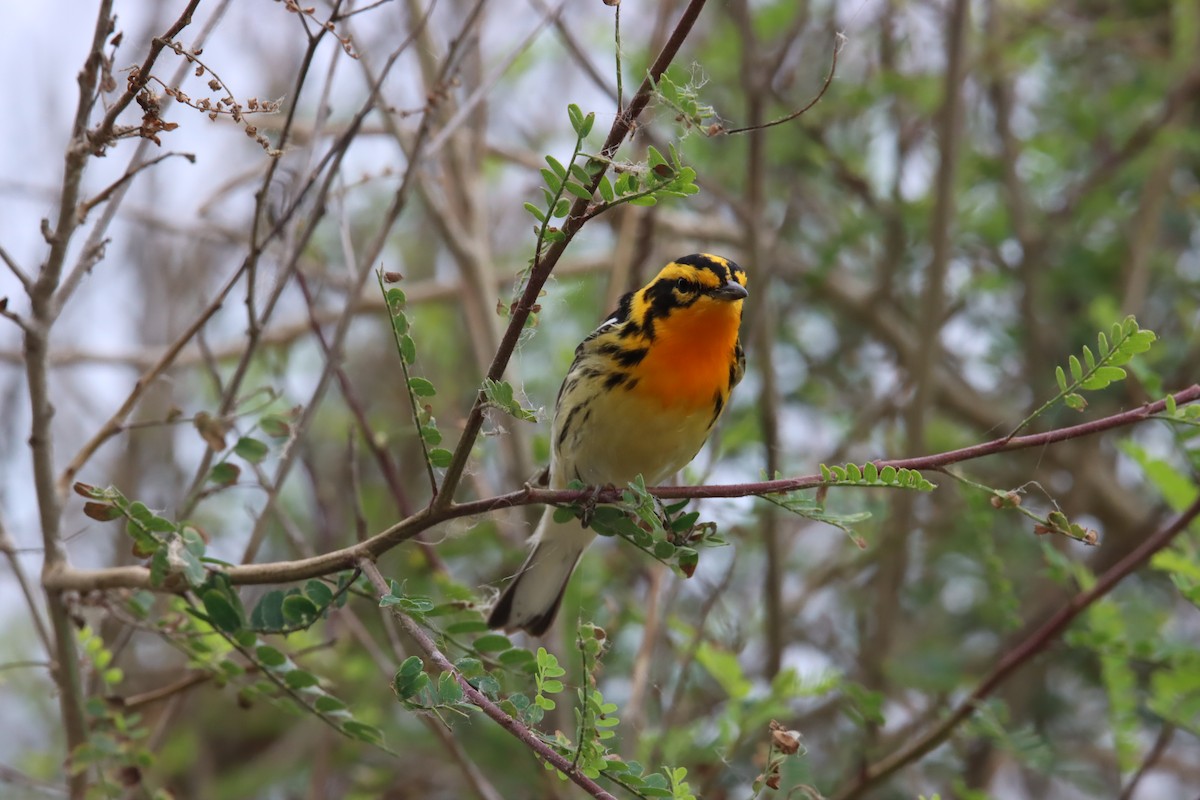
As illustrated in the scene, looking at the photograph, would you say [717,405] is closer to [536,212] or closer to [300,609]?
[300,609]

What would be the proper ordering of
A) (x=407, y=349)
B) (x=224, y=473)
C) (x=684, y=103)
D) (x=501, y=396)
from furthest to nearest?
Result: (x=224, y=473) → (x=407, y=349) → (x=501, y=396) → (x=684, y=103)

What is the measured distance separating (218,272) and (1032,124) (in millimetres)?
3973

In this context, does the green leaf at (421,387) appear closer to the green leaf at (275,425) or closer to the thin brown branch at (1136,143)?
the green leaf at (275,425)

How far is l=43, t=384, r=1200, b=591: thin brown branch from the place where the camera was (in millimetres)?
1898

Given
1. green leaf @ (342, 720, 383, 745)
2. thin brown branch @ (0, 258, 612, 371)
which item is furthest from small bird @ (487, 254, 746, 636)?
thin brown branch @ (0, 258, 612, 371)

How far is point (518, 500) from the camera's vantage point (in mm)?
2104

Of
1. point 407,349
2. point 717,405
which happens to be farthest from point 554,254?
point 717,405

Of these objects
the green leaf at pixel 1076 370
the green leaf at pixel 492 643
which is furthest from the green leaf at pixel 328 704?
the green leaf at pixel 1076 370

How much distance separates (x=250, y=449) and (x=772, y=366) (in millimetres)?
2007

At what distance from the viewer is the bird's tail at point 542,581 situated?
11.4 feet

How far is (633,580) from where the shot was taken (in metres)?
5.18

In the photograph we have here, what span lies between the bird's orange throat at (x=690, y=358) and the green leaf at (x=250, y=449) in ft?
3.28

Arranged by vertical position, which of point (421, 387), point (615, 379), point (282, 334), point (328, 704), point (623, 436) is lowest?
point (328, 704)

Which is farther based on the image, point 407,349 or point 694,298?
point 694,298
